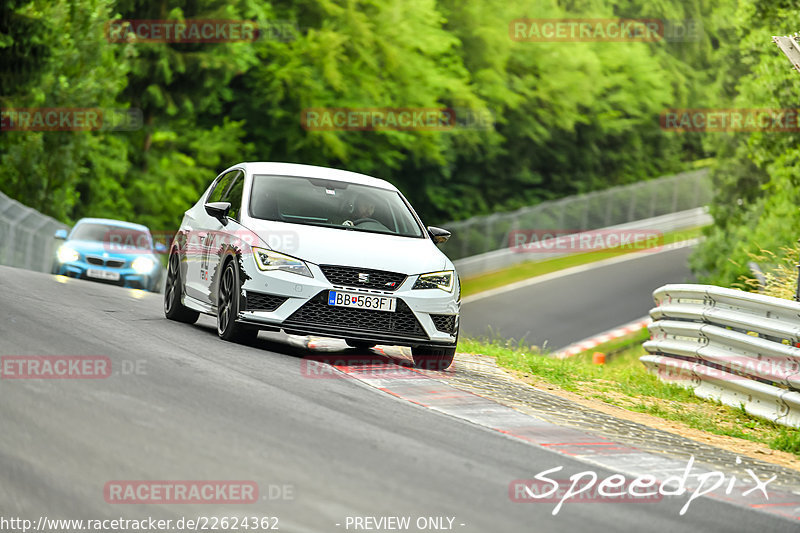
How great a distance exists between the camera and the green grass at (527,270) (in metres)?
41.9

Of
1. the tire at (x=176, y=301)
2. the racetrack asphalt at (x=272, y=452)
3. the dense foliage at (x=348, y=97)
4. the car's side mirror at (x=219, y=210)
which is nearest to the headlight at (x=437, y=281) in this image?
the racetrack asphalt at (x=272, y=452)

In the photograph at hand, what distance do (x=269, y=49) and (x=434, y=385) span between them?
35.8 meters

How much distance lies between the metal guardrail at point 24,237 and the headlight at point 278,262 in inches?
645

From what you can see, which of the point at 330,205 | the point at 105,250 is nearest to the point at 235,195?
the point at 330,205

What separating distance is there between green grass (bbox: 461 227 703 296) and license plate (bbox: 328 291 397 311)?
1129 inches

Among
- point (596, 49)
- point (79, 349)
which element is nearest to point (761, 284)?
point (79, 349)

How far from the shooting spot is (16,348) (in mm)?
9406

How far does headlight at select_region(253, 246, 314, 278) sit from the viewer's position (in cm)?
1085

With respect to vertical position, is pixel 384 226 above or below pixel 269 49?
below

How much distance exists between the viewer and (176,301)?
44.1 ft

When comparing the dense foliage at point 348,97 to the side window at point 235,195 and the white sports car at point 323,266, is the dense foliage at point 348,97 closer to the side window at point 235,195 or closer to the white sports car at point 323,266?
the white sports car at point 323,266

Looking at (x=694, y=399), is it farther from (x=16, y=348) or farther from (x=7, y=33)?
(x=7, y=33)

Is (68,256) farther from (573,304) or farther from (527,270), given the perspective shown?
(527,270)

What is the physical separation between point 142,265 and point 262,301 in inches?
476
